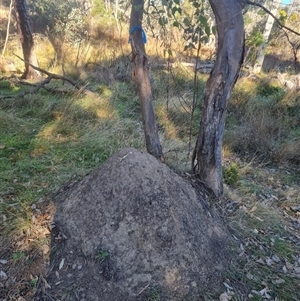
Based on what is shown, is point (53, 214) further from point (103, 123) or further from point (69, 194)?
point (103, 123)

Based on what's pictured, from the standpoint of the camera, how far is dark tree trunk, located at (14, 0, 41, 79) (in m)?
5.75

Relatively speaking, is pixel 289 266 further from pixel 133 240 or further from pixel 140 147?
pixel 140 147

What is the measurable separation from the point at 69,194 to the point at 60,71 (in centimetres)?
488

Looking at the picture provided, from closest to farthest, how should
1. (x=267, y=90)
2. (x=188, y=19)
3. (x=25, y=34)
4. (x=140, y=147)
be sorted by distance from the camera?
(x=188, y=19)
(x=140, y=147)
(x=25, y=34)
(x=267, y=90)

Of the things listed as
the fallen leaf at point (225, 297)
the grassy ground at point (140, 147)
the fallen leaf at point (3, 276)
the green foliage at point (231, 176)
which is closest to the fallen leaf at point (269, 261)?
the grassy ground at point (140, 147)

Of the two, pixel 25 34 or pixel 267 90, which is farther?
pixel 267 90

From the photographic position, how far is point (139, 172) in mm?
2176

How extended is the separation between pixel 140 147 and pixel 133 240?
1.68m

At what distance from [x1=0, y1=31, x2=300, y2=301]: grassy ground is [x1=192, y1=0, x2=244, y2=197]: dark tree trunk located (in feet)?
1.17

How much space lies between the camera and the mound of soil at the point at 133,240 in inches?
72.1

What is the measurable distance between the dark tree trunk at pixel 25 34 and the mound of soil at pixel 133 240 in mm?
4544

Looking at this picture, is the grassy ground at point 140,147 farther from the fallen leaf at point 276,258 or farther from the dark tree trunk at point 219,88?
the dark tree trunk at point 219,88

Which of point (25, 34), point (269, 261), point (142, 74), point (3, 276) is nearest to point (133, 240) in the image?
point (3, 276)

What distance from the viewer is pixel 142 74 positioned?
8.20ft
